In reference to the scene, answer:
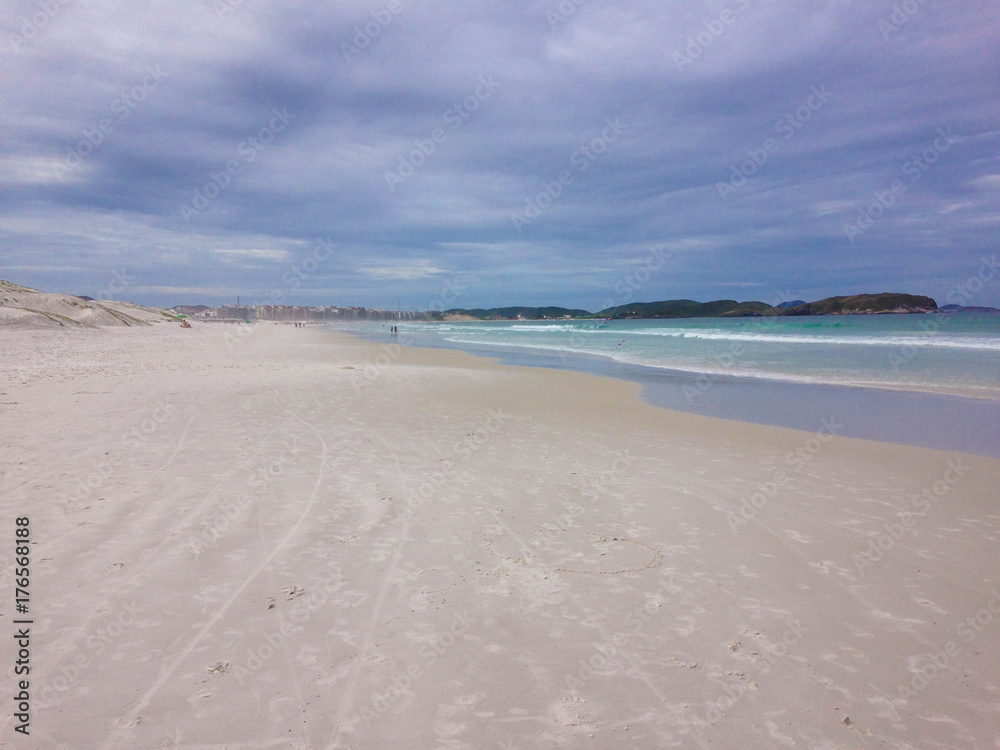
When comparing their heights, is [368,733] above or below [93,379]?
below

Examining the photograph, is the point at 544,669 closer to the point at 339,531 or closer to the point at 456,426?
the point at 339,531

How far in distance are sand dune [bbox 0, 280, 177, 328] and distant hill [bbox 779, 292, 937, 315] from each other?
124252 mm

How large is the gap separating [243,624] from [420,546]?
1.68 meters

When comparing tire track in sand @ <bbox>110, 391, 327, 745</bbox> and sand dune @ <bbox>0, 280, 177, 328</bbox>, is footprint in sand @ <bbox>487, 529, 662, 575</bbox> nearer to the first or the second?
tire track in sand @ <bbox>110, 391, 327, 745</bbox>

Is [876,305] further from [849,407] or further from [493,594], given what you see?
[493,594]

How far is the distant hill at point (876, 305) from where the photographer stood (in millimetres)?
105625

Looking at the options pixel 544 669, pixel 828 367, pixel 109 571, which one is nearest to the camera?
pixel 544 669

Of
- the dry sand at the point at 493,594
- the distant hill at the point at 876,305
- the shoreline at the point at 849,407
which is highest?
the distant hill at the point at 876,305

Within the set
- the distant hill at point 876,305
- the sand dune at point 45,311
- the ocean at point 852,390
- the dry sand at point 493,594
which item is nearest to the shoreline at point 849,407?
the ocean at point 852,390

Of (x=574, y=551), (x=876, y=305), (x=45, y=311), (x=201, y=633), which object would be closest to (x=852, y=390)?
(x=574, y=551)

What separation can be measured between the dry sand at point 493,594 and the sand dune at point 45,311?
1392 inches

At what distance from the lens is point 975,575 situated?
15.2 ft

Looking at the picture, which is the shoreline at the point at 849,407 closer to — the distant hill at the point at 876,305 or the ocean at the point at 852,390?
the ocean at the point at 852,390

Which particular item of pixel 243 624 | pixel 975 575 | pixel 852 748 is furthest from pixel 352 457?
pixel 975 575
